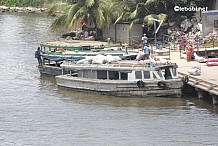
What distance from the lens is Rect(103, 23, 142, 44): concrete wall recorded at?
5453cm

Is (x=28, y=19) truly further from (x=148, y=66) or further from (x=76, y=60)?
(x=148, y=66)

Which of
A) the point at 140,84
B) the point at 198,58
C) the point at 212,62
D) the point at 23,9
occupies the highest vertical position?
the point at 23,9

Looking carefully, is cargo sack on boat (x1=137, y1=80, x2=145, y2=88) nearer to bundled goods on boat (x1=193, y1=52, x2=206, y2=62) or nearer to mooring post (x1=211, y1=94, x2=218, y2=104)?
mooring post (x1=211, y1=94, x2=218, y2=104)

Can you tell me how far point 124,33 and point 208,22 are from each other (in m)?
7.75

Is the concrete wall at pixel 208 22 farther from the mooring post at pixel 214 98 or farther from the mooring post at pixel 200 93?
the mooring post at pixel 214 98

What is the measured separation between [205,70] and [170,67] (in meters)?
3.51

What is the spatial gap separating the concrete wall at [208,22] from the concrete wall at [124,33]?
5973 mm

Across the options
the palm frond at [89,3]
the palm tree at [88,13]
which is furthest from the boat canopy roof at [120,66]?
the palm frond at [89,3]

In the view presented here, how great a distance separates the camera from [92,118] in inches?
1294

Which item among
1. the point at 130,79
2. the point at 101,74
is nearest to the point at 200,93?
the point at 130,79

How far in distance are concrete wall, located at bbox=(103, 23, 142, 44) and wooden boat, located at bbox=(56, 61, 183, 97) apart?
1615 centimetres

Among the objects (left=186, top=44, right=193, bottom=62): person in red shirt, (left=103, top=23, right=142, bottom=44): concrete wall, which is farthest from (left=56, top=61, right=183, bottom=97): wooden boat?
(left=103, top=23, right=142, bottom=44): concrete wall

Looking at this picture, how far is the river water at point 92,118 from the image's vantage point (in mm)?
29312

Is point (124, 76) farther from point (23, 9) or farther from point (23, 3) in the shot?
point (23, 3)
